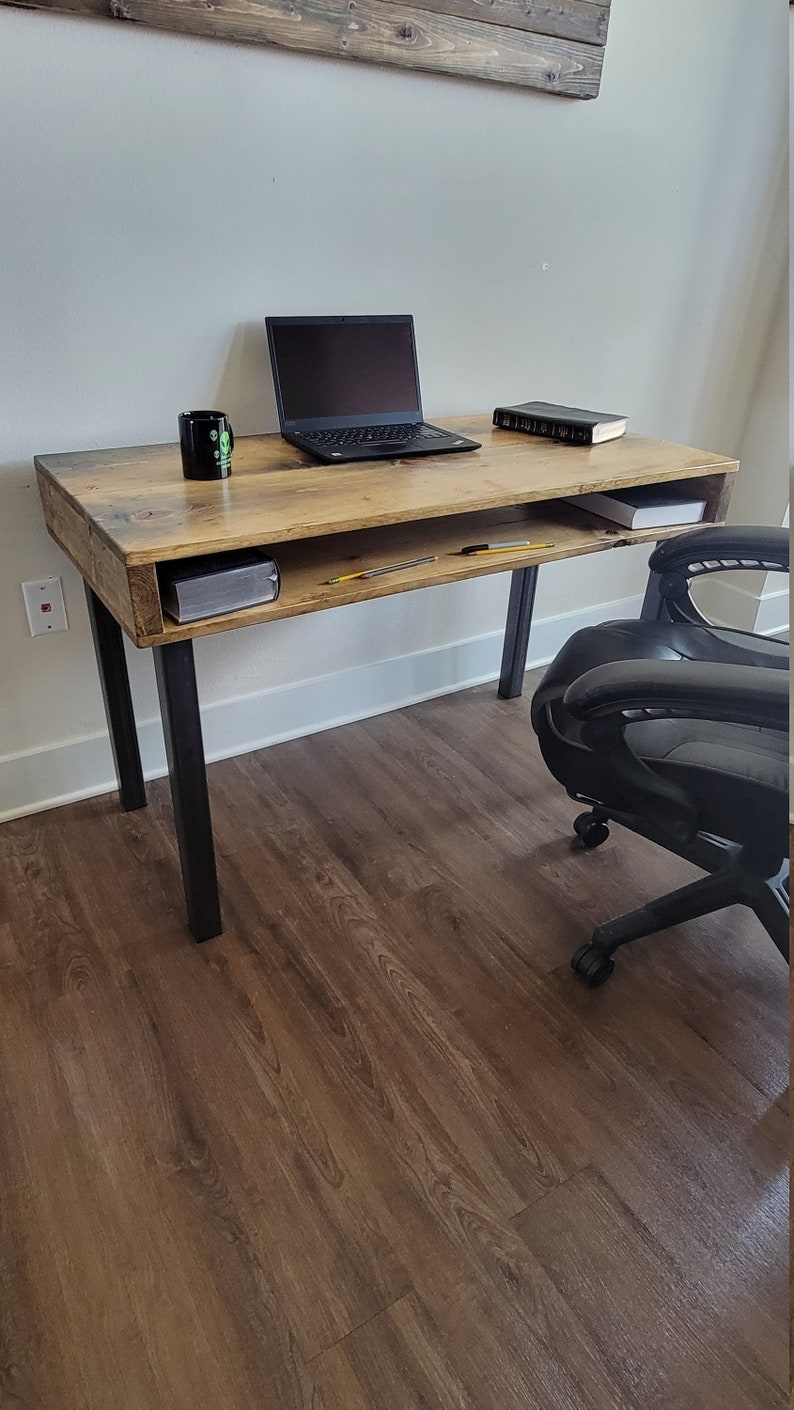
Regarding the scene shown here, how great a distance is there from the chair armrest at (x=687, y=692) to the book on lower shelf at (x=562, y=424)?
0.73 meters

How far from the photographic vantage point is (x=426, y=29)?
141 cm

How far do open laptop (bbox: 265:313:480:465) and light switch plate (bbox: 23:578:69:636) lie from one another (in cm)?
50

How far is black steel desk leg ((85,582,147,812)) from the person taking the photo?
1440mm

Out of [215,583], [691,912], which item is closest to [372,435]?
[215,583]

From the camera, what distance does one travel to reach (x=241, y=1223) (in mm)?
973

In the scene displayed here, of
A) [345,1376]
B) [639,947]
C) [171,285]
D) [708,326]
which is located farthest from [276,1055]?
[708,326]

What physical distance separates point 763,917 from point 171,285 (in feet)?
4.64

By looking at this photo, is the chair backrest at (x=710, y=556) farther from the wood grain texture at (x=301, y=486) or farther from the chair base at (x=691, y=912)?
the chair base at (x=691, y=912)

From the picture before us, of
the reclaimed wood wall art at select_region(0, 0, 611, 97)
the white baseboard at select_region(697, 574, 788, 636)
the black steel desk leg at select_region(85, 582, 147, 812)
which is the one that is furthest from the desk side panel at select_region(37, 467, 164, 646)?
the white baseboard at select_region(697, 574, 788, 636)

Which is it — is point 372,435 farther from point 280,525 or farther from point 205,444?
point 280,525

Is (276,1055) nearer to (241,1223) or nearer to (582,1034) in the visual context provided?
(241,1223)

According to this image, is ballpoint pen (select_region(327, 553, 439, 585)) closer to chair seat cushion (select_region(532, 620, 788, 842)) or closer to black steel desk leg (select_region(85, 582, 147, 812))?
chair seat cushion (select_region(532, 620, 788, 842))

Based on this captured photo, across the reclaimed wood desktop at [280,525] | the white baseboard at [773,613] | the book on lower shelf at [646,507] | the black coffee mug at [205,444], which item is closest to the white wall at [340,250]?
the reclaimed wood desktop at [280,525]

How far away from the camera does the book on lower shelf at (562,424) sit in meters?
1.57
